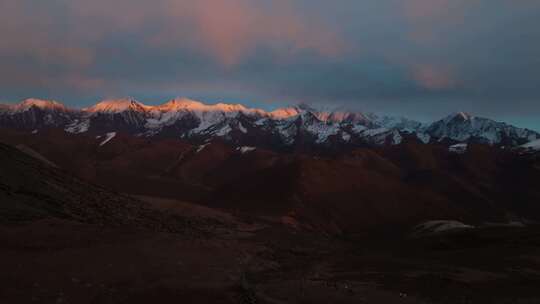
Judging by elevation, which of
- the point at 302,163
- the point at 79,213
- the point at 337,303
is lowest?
the point at 337,303

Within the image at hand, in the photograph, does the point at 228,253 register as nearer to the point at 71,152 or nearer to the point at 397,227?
the point at 397,227

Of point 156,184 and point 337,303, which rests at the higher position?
point 156,184

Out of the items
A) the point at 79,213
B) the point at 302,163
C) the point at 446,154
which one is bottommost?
the point at 79,213

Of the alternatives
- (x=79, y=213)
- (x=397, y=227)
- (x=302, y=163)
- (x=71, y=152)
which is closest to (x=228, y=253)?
(x=79, y=213)

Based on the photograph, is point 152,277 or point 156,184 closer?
point 152,277

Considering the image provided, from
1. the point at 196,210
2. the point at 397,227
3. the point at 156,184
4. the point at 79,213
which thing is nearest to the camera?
the point at 79,213

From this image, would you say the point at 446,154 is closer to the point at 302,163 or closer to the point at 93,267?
the point at 302,163

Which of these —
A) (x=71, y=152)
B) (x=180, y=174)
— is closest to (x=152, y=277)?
(x=180, y=174)

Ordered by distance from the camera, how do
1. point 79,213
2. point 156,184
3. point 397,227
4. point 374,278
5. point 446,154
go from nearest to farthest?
point 374,278, point 79,213, point 397,227, point 156,184, point 446,154

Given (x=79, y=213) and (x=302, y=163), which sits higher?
(x=302, y=163)
